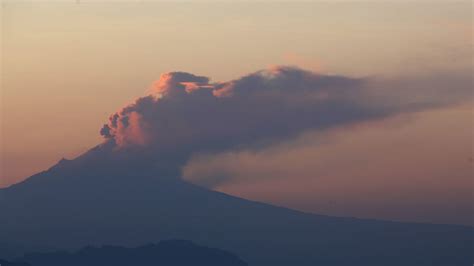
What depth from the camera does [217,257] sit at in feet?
362

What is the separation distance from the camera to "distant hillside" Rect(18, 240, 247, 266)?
342ft

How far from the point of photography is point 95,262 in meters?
110

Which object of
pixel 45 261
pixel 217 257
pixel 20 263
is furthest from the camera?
pixel 217 257

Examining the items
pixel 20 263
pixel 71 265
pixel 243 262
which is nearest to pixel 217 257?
pixel 243 262

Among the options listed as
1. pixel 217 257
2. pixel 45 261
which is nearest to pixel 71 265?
pixel 45 261

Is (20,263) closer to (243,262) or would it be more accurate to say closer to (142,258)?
(142,258)

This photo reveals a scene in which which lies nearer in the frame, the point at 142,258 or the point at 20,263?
the point at 20,263

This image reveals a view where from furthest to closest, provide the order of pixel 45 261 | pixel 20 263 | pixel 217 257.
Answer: pixel 217 257, pixel 45 261, pixel 20 263

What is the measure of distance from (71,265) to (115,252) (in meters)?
9.72

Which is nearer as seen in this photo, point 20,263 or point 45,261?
point 20,263

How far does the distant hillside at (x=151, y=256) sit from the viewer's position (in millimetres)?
104231

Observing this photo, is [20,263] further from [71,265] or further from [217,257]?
[217,257]

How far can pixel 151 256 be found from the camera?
110 meters

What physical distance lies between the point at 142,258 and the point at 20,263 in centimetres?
2098
